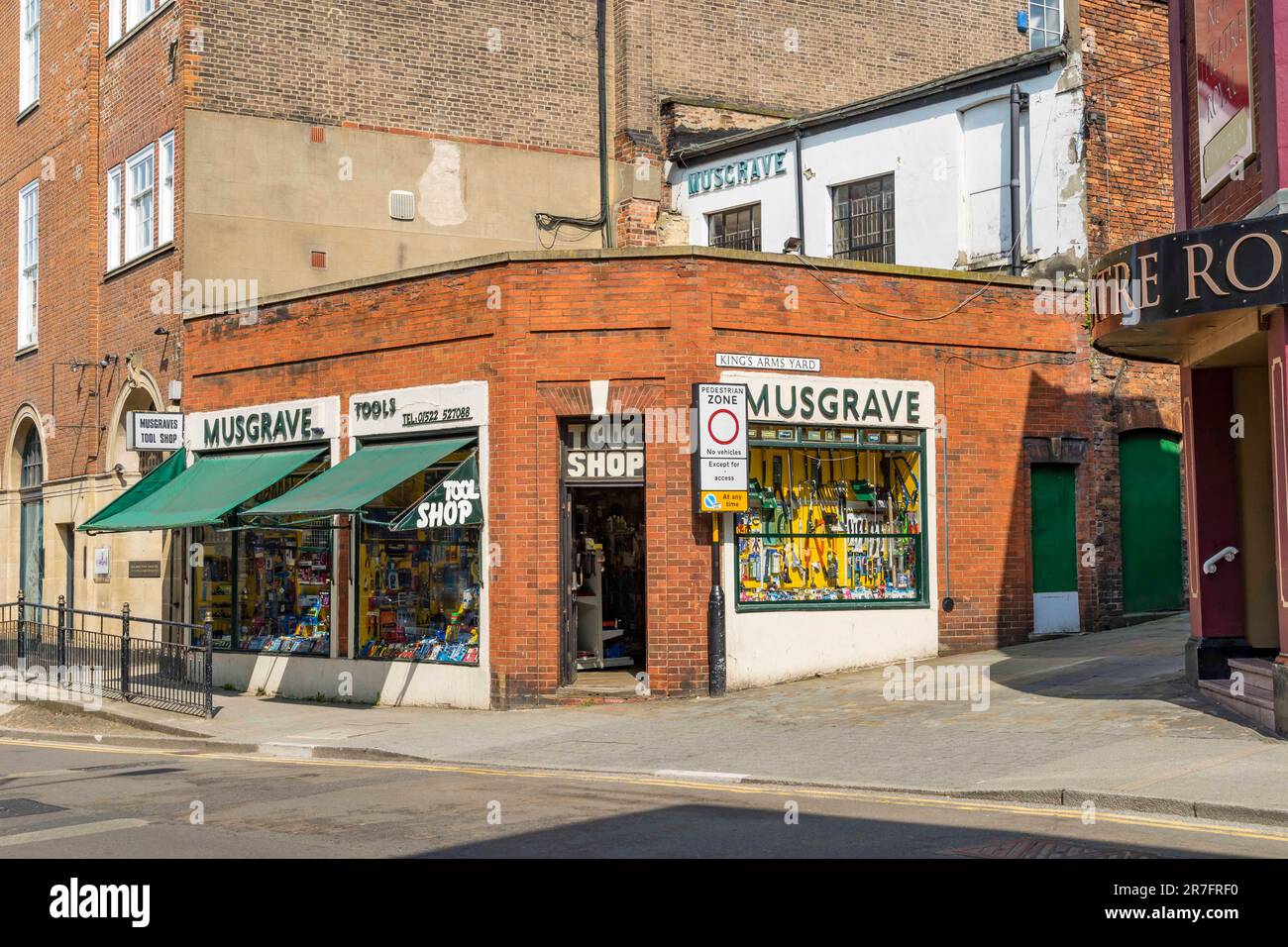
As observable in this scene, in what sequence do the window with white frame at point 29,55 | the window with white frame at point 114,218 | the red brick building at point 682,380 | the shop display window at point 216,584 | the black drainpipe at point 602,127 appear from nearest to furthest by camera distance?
the red brick building at point 682,380 < the shop display window at point 216,584 < the window with white frame at point 114,218 < the black drainpipe at point 602,127 < the window with white frame at point 29,55

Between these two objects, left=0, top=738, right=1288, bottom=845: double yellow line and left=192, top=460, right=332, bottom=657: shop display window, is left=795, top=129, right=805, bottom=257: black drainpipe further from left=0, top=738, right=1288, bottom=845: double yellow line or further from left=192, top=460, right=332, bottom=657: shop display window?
left=0, top=738, right=1288, bottom=845: double yellow line

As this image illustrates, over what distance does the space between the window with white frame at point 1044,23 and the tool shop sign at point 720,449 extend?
17928mm

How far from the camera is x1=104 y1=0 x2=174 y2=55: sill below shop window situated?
2426cm

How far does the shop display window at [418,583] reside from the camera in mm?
18578

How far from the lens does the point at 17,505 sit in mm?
30625

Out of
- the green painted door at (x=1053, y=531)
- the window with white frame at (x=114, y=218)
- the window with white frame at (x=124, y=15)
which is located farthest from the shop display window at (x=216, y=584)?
the green painted door at (x=1053, y=531)

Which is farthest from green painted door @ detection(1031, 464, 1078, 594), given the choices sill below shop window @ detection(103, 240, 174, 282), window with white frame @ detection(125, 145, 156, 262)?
window with white frame @ detection(125, 145, 156, 262)

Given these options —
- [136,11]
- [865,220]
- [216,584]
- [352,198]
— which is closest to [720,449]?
[865,220]

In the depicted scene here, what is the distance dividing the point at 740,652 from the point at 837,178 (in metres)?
10.5

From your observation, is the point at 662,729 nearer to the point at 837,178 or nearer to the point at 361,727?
the point at 361,727

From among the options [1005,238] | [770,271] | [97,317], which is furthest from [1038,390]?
[97,317]

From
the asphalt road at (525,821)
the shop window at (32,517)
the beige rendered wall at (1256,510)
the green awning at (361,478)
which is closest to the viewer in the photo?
the asphalt road at (525,821)

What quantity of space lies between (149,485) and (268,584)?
8.86ft

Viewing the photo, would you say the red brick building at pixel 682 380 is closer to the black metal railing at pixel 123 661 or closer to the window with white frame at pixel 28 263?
the black metal railing at pixel 123 661
